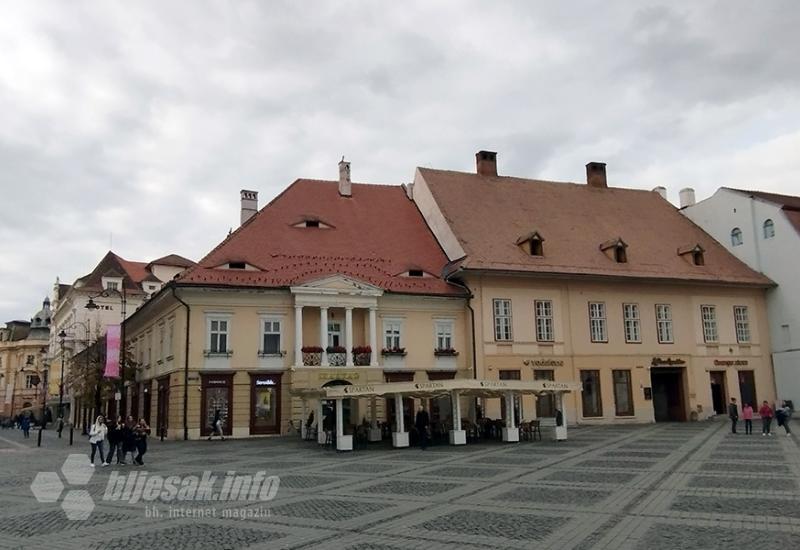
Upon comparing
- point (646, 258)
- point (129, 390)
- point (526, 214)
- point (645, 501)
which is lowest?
point (645, 501)

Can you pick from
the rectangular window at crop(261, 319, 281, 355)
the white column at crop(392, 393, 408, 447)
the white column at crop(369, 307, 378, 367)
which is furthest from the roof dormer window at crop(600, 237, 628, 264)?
the white column at crop(392, 393, 408, 447)

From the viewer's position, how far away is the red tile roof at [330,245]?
34938 mm

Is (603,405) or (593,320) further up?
(593,320)

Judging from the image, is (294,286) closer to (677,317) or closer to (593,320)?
(593,320)

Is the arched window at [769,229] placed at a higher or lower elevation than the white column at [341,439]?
higher

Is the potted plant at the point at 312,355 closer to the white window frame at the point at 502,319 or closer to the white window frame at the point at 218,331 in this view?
the white window frame at the point at 218,331

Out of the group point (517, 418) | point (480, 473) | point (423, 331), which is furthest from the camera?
point (423, 331)

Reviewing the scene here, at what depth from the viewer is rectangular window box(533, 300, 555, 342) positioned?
38594 mm

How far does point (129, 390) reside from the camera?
143 ft

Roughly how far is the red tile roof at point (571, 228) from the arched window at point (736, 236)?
731 millimetres

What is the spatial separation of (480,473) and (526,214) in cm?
2648

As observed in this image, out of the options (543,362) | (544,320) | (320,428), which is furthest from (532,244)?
(320,428)

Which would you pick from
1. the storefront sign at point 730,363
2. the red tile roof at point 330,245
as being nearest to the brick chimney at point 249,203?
the red tile roof at point 330,245

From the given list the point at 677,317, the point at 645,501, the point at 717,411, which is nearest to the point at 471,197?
the point at 677,317
